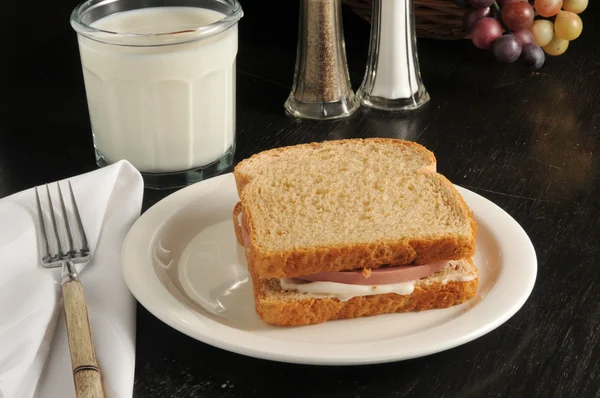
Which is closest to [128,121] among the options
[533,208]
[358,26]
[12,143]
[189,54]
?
[189,54]

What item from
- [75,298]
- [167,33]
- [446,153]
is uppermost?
[167,33]

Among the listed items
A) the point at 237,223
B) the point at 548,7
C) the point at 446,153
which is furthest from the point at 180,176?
the point at 548,7

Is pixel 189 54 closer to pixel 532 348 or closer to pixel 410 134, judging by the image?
pixel 410 134

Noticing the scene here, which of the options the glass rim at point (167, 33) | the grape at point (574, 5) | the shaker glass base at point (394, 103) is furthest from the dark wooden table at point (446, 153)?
the glass rim at point (167, 33)

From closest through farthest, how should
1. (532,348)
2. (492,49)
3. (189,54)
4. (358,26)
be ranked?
(532,348), (189,54), (492,49), (358,26)

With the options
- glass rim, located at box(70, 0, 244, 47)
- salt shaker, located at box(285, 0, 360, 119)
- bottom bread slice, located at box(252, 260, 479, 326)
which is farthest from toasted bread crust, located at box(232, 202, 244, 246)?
salt shaker, located at box(285, 0, 360, 119)

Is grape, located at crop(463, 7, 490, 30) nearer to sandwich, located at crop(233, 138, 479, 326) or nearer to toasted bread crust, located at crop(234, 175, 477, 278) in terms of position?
sandwich, located at crop(233, 138, 479, 326)

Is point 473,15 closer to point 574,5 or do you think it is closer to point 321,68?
point 574,5

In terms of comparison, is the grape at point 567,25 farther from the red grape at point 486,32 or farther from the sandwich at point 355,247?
the sandwich at point 355,247
